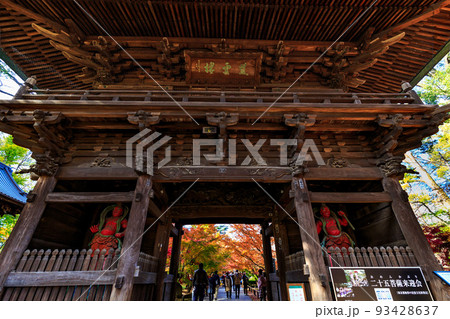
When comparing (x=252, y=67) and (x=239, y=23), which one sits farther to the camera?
(x=252, y=67)

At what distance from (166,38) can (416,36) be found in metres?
7.91

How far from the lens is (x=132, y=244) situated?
4.45m

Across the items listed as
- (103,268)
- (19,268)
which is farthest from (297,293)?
(19,268)

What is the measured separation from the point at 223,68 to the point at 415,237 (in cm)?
680

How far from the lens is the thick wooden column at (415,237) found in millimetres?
4203

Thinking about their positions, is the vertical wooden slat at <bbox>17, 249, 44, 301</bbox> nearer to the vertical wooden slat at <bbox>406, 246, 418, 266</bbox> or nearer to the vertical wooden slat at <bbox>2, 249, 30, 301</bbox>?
the vertical wooden slat at <bbox>2, 249, 30, 301</bbox>

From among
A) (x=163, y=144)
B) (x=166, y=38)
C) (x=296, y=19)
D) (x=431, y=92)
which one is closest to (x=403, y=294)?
(x=163, y=144)

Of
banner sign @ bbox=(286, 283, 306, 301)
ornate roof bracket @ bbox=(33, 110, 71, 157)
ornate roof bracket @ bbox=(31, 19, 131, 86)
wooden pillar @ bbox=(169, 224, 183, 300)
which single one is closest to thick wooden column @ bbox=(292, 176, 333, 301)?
banner sign @ bbox=(286, 283, 306, 301)

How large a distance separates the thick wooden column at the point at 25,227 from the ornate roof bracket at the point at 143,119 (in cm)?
253

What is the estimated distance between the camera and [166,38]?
6.01 m

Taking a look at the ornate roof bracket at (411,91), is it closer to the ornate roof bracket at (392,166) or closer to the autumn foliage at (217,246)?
the ornate roof bracket at (392,166)

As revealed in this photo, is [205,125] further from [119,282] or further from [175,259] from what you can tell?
[175,259]

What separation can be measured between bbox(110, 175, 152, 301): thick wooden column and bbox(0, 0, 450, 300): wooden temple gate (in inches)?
1.0

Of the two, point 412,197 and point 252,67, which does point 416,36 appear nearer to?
point 252,67
